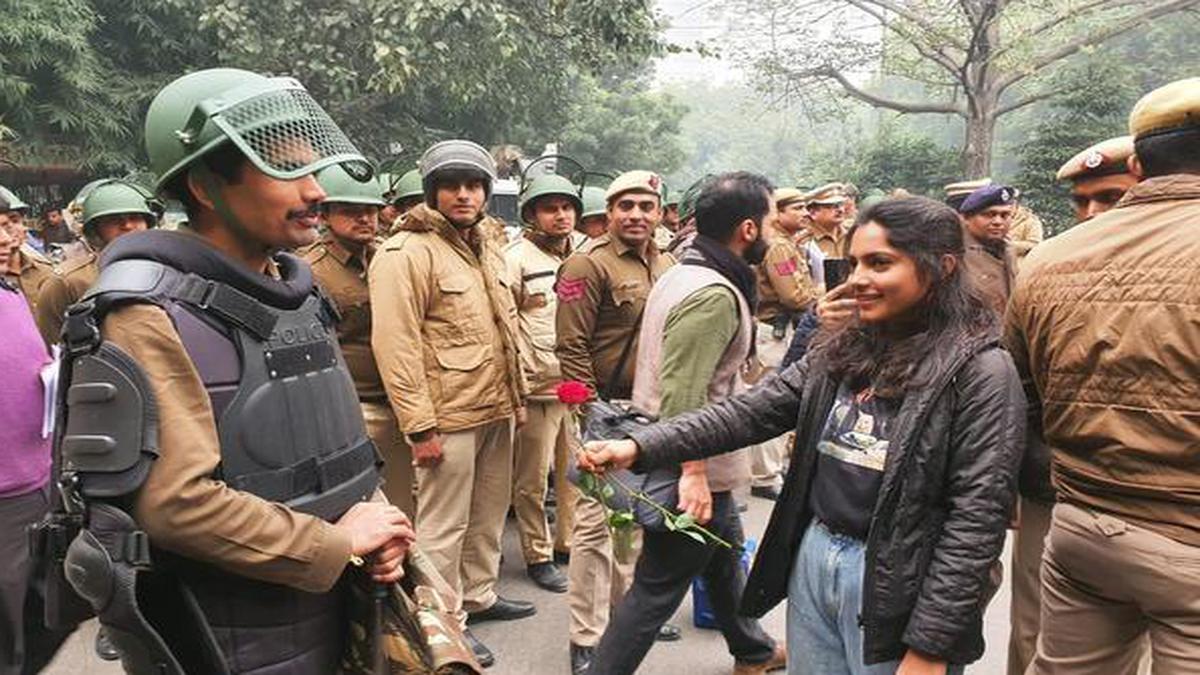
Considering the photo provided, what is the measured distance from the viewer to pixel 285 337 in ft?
6.10

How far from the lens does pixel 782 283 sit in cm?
632

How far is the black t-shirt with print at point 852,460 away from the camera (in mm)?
2143

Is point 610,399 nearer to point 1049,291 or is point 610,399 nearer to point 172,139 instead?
point 1049,291

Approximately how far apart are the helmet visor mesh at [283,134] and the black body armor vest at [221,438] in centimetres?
24

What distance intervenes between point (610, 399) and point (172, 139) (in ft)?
8.68

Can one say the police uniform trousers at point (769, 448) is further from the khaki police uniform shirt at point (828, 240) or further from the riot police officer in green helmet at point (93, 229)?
the riot police officer in green helmet at point (93, 229)

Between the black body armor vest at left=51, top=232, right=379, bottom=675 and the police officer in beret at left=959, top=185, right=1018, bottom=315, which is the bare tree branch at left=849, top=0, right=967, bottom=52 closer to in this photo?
the police officer in beret at left=959, top=185, right=1018, bottom=315

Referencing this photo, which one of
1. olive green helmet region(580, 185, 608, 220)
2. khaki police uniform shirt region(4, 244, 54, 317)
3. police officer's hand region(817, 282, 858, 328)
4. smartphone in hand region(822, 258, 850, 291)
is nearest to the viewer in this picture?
police officer's hand region(817, 282, 858, 328)

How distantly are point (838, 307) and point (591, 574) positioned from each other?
1.77 metres

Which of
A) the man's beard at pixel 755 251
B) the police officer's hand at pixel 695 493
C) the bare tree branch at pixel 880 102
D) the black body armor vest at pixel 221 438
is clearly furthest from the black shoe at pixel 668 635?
the bare tree branch at pixel 880 102

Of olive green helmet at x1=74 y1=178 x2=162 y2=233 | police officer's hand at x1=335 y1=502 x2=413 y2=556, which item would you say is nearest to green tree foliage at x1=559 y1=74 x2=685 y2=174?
olive green helmet at x1=74 y1=178 x2=162 y2=233

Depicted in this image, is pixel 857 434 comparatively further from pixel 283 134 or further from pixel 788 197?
pixel 788 197

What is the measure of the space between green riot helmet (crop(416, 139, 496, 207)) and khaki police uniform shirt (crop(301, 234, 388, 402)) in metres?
0.55

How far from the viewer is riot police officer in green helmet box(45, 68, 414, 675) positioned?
1601 millimetres
